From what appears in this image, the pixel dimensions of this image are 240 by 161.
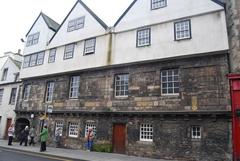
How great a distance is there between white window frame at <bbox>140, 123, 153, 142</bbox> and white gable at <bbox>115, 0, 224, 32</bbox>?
7.28 meters

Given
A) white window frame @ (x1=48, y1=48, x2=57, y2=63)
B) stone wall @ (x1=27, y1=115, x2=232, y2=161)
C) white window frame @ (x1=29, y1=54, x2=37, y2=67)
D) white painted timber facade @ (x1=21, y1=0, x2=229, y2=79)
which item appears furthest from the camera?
white window frame @ (x1=29, y1=54, x2=37, y2=67)

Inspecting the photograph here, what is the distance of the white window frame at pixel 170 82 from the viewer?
14.3m

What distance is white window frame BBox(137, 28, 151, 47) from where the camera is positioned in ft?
52.5

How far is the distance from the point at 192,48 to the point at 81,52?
9791 millimetres

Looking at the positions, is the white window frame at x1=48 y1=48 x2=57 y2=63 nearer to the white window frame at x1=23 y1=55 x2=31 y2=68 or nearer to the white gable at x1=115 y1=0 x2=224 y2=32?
the white window frame at x1=23 y1=55 x2=31 y2=68

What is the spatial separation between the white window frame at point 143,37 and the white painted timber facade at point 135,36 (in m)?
0.19

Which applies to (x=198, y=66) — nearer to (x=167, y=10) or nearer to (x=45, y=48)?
(x=167, y=10)

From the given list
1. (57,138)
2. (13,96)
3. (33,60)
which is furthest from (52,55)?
(13,96)

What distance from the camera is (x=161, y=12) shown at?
1573 centimetres

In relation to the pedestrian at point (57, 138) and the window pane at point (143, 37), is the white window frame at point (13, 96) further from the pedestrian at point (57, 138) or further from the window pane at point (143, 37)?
the window pane at point (143, 37)

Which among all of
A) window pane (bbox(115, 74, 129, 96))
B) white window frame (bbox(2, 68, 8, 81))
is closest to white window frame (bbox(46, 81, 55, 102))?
window pane (bbox(115, 74, 129, 96))

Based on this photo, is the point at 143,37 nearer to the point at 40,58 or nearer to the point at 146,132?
the point at 146,132

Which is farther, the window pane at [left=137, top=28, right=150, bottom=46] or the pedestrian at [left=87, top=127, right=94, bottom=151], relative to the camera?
the pedestrian at [left=87, top=127, right=94, bottom=151]

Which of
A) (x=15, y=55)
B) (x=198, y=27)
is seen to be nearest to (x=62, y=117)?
(x=198, y=27)
